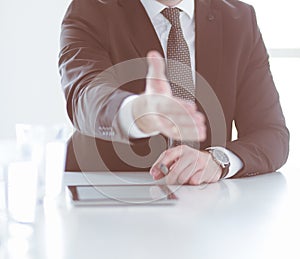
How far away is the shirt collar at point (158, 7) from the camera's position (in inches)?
75.2

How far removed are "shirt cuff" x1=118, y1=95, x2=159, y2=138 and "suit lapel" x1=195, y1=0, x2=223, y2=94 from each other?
0.75 m

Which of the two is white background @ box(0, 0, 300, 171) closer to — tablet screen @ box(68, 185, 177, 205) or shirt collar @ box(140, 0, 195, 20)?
shirt collar @ box(140, 0, 195, 20)

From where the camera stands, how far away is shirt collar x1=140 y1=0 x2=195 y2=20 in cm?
191

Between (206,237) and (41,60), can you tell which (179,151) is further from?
(41,60)

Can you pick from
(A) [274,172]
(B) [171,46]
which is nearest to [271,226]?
(A) [274,172]

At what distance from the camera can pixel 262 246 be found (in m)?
1.04

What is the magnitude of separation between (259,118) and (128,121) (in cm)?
82

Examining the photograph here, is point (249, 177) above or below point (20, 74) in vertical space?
above

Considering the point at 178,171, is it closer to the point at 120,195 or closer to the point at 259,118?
the point at 120,195

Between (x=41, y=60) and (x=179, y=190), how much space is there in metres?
2.42

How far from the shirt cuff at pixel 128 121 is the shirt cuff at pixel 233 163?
1.73 feet

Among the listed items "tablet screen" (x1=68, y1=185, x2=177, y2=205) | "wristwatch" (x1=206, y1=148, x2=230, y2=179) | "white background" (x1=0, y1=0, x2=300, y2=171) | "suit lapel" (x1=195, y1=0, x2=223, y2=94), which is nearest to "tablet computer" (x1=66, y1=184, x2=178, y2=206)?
"tablet screen" (x1=68, y1=185, x2=177, y2=205)

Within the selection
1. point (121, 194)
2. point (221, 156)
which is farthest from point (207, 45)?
point (121, 194)

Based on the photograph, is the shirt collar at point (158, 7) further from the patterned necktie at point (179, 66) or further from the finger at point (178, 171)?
the finger at point (178, 171)
